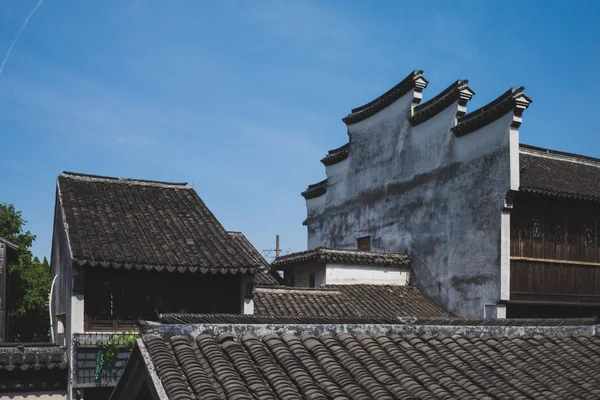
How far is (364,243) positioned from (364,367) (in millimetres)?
16984

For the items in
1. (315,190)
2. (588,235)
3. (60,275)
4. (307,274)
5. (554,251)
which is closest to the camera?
(60,275)

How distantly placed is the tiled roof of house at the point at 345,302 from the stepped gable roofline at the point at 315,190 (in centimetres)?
679

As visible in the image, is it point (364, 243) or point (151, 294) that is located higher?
point (364, 243)

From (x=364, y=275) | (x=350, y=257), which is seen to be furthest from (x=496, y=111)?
(x=364, y=275)

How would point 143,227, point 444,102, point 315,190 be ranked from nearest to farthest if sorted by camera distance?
point 143,227
point 444,102
point 315,190

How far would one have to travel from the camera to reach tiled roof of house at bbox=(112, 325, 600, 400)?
5500 millimetres

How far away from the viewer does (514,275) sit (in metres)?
17.1

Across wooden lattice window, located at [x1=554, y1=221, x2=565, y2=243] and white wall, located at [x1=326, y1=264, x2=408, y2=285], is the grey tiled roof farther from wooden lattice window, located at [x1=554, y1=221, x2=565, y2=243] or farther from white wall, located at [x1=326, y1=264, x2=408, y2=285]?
white wall, located at [x1=326, y1=264, x2=408, y2=285]

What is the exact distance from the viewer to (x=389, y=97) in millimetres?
21750

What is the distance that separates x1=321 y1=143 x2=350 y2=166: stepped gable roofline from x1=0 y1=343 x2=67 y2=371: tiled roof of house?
1278 centimetres

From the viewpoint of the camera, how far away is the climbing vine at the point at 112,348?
44.8 ft

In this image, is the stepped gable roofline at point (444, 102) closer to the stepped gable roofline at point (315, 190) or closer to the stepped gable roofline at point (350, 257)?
the stepped gable roofline at point (350, 257)

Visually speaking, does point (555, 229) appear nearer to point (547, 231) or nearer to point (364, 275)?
point (547, 231)

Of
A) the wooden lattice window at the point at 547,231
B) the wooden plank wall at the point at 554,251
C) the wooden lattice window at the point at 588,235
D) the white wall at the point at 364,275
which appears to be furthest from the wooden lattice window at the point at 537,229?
the white wall at the point at 364,275
